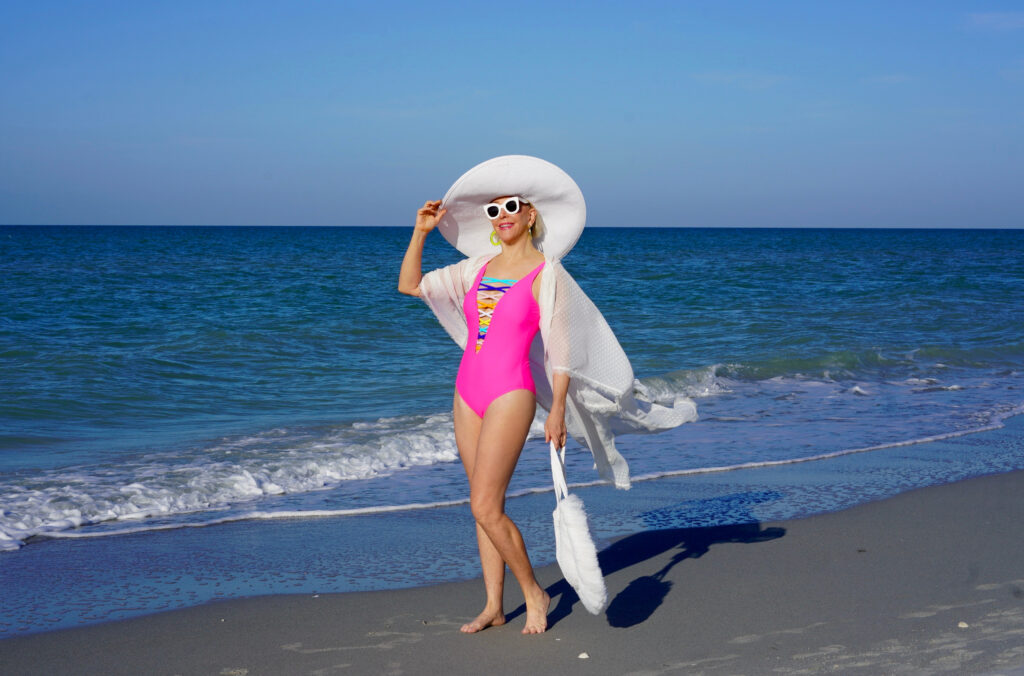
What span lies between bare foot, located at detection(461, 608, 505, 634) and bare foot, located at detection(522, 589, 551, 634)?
114mm

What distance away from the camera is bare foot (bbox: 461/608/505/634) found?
378 cm

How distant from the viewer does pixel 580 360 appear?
12.1 feet

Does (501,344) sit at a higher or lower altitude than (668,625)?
higher

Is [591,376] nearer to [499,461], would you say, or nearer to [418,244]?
[499,461]

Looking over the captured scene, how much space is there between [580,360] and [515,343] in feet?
0.87

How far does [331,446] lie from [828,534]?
13.3ft

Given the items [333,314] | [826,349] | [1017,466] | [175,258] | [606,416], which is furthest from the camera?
[175,258]

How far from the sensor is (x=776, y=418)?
9.08 metres

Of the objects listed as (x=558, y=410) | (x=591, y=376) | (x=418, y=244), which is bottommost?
(x=558, y=410)

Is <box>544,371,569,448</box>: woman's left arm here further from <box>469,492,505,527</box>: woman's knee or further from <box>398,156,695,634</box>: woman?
<box>469,492,505,527</box>: woman's knee

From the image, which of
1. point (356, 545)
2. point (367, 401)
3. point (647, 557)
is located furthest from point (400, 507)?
point (367, 401)

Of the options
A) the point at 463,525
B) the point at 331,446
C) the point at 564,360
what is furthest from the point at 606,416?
the point at 331,446

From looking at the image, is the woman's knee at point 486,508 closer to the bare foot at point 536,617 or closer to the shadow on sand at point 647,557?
the bare foot at point 536,617

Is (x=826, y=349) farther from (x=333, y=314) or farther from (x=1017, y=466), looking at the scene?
(x=333, y=314)
